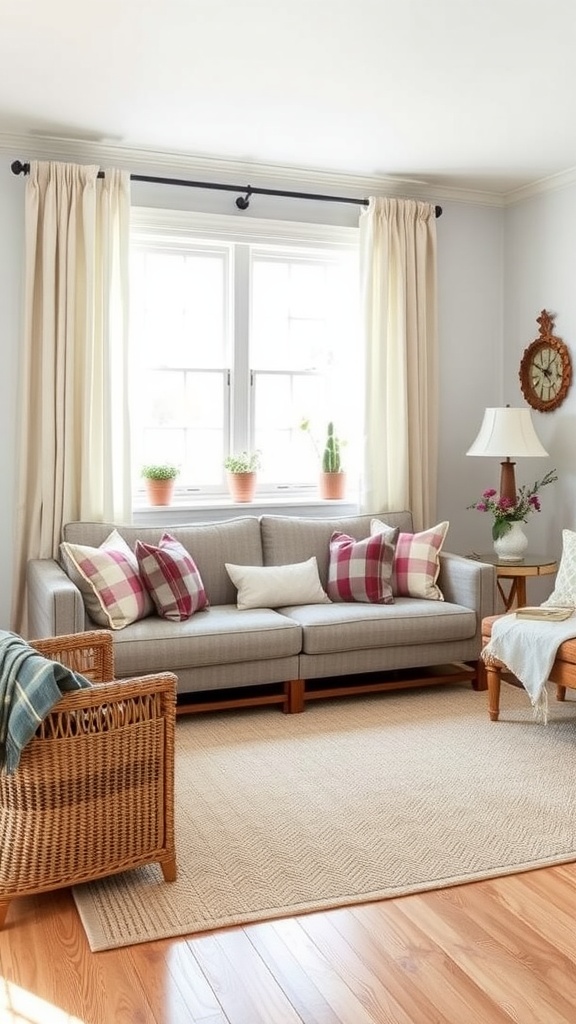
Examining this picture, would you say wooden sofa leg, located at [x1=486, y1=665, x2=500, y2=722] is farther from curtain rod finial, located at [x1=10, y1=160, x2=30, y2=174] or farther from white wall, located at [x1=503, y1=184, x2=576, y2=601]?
curtain rod finial, located at [x1=10, y1=160, x2=30, y2=174]

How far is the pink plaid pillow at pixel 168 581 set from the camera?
4.27 meters

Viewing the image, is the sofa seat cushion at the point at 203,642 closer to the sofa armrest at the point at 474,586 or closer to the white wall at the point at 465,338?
the sofa armrest at the point at 474,586

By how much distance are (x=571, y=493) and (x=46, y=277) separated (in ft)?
9.95

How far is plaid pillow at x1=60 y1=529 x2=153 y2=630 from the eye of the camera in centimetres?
414

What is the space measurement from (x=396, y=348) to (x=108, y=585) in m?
2.24

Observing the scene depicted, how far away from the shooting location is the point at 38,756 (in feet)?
7.97

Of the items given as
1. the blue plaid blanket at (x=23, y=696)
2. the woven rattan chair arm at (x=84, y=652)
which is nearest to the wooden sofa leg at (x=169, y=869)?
the blue plaid blanket at (x=23, y=696)

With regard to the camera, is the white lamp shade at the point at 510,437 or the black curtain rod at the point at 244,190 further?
the white lamp shade at the point at 510,437

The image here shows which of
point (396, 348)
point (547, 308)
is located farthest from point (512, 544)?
point (547, 308)

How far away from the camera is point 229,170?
503 centimetres

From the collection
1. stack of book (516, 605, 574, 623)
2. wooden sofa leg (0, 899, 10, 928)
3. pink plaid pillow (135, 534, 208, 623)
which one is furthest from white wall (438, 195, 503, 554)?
wooden sofa leg (0, 899, 10, 928)

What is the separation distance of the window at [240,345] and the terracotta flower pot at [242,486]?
12 centimetres

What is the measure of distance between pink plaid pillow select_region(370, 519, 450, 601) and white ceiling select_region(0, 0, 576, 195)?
199 centimetres

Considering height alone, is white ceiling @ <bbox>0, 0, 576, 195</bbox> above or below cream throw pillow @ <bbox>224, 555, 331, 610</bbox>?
above
